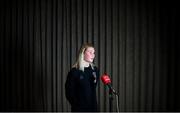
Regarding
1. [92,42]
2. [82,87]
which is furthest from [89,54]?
[92,42]

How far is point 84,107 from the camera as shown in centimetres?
357

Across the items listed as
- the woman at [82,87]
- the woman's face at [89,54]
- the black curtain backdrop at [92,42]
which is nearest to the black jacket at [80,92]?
the woman at [82,87]

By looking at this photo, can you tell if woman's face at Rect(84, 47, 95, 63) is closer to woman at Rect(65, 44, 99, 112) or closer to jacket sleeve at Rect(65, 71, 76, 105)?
woman at Rect(65, 44, 99, 112)

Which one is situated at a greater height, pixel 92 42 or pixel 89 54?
pixel 92 42

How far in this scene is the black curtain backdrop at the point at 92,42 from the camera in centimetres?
574

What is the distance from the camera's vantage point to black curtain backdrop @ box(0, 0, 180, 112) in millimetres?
A: 5738

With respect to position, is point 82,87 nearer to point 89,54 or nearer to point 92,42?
point 89,54

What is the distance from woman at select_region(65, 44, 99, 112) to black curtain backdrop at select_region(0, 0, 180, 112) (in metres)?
2.06

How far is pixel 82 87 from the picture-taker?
11.8ft

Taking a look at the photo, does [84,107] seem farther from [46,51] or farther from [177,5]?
[177,5]

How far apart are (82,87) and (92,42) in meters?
2.26

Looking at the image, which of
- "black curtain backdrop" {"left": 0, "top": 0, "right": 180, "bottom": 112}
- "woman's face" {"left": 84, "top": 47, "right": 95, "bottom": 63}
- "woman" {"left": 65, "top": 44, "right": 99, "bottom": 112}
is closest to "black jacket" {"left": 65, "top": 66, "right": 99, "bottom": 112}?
"woman" {"left": 65, "top": 44, "right": 99, "bottom": 112}

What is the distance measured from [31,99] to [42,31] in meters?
1.35

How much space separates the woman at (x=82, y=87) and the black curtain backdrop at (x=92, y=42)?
81.1 inches
